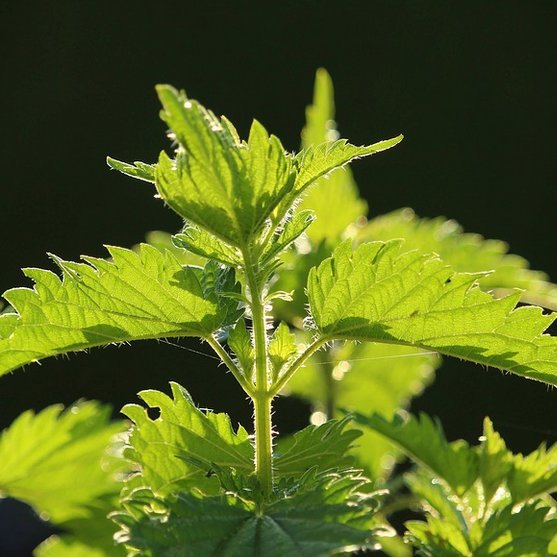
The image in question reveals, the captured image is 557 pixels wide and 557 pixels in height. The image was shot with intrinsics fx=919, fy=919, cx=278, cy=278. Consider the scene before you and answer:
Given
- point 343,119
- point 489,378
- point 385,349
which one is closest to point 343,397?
point 385,349

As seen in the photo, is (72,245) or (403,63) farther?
(403,63)

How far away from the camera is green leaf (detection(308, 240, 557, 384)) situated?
61cm

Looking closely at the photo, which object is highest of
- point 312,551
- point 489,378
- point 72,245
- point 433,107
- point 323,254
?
point 433,107

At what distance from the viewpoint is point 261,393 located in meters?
0.60

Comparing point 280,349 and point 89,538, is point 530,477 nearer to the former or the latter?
point 280,349

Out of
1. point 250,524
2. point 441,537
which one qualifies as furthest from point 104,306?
point 441,537

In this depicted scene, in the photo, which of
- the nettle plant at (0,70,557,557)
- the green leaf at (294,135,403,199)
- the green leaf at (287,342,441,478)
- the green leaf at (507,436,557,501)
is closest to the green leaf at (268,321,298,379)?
the nettle plant at (0,70,557,557)

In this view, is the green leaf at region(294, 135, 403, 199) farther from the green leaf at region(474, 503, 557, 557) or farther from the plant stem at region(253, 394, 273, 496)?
the green leaf at region(474, 503, 557, 557)

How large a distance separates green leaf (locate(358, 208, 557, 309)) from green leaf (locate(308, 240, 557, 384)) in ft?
1.42

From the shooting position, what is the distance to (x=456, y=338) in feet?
2.03

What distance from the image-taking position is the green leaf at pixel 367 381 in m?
1.08

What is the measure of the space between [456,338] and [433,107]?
4.80 metres

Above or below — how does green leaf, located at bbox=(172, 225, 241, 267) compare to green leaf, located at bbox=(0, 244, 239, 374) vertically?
above

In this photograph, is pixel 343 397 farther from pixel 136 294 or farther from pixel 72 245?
pixel 72 245
